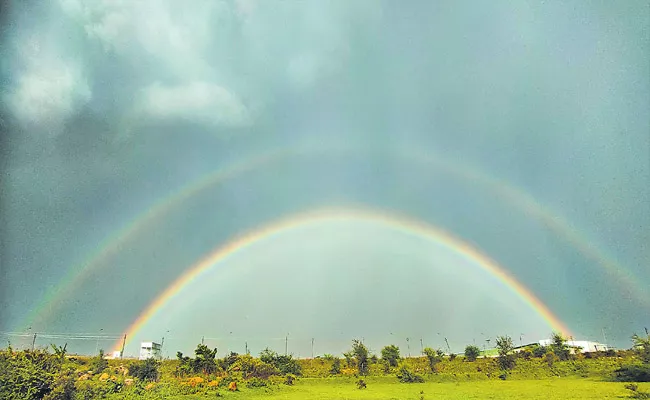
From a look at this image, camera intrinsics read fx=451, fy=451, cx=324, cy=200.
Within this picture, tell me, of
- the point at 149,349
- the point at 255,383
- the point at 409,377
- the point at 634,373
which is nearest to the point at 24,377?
the point at 255,383

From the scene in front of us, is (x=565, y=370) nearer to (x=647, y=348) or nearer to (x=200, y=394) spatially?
(x=647, y=348)

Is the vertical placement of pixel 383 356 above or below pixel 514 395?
above

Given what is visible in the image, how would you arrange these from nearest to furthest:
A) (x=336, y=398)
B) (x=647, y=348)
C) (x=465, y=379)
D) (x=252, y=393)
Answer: (x=336, y=398) → (x=252, y=393) → (x=647, y=348) → (x=465, y=379)

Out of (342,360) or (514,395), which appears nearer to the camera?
(514,395)

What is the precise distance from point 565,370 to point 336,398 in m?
27.6

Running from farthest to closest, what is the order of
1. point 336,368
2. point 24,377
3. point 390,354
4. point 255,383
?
point 390,354 → point 336,368 → point 255,383 → point 24,377

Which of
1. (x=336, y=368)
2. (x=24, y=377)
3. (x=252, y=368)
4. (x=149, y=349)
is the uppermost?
(x=149, y=349)

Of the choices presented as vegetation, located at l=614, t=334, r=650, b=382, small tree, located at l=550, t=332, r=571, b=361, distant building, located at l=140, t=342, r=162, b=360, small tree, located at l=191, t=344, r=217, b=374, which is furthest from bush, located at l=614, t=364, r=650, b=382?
distant building, located at l=140, t=342, r=162, b=360

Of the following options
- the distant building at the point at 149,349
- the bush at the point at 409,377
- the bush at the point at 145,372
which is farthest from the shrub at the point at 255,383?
the distant building at the point at 149,349

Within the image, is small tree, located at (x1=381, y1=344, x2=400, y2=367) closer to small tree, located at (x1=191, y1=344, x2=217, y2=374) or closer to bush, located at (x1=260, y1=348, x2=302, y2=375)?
bush, located at (x1=260, y1=348, x2=302, y2=375)

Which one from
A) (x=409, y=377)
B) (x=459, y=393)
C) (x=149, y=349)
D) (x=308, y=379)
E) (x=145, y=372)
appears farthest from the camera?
(x=149, y=349)

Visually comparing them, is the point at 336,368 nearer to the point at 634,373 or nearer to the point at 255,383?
the point at 255,383

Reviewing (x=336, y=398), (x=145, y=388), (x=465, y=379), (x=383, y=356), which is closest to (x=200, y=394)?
(x=145, y=388)

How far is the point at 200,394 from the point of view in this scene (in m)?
27.5
